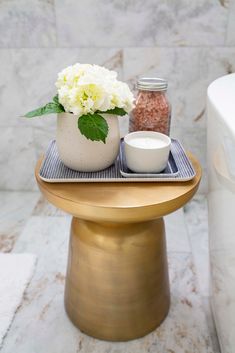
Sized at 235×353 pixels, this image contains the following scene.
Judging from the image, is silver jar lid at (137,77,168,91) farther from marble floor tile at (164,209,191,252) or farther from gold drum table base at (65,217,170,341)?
marble floor tile at (164,209,191,252)

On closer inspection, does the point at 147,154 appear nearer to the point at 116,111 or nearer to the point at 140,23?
the point at 116,111

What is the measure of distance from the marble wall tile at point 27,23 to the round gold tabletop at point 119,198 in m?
0.86

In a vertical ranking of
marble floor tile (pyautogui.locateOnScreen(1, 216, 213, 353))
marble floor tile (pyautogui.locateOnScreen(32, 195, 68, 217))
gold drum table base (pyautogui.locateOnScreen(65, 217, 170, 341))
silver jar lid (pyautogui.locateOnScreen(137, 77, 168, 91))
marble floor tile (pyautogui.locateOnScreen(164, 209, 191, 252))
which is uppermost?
silver jar lid (pyautogui.locateOnScreen(137, 77, 168, 91))

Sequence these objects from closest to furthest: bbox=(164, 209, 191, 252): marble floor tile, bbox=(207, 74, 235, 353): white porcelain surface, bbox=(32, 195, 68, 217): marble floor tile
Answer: bbox=(207, 74, 235, 353): white porcelain surface
bbox=(164, 209, 191, 252): marble floor tile
bbox=(32, 195, 68, 217): marble floor tile

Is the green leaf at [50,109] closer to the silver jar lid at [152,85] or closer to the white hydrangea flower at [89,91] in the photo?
the white hydrangea flower at [89,91]

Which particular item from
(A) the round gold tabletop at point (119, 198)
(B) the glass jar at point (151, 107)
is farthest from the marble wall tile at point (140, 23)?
(A) the round gold tabletop at point (119, 198)

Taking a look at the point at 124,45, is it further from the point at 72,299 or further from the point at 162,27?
the point at 72,299

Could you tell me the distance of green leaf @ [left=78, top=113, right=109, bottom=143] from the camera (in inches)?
27.9

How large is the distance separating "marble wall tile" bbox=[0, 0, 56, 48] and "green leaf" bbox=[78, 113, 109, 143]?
82cm

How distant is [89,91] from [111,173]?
0.20 metres

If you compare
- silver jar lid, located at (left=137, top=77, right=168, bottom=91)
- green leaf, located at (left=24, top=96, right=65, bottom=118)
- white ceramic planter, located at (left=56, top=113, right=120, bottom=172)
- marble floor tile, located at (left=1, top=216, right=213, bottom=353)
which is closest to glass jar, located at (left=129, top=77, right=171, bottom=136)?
silver jar lid, located at (left=137, top=77, right=168, bottom=91)

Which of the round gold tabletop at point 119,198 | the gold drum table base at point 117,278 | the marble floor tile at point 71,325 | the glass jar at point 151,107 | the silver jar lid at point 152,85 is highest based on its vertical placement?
the silver jar lid at point 152,85

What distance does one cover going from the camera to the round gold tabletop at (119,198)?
675mm

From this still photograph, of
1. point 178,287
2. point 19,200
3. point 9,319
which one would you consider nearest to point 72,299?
point 9,319
